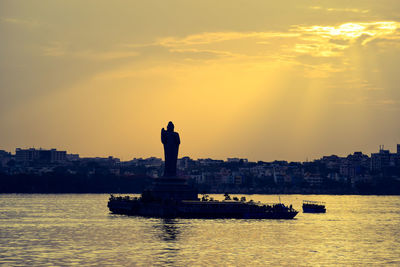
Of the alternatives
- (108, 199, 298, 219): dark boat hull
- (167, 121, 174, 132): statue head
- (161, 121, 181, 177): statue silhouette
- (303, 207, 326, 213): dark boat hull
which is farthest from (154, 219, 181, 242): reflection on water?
(303, 207, 326, 213): dark boat hull

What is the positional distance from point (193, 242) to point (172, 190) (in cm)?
4548

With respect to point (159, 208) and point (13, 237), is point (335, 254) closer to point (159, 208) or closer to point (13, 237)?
point (13, 237)

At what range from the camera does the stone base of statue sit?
14412 cm

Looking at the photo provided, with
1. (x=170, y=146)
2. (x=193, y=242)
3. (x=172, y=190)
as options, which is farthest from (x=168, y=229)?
(x=170, y=146)

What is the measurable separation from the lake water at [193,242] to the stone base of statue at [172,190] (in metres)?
6.31

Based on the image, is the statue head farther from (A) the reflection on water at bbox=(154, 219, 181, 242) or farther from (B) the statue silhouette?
(A) the reflection on water at bbox=(154, 219, 181, 242)

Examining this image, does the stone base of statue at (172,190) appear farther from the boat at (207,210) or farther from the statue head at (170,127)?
the statue head at (170,127)

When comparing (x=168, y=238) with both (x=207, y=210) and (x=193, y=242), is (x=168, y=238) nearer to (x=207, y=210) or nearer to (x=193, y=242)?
(x=193, y=242)

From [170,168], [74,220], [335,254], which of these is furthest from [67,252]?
[170,168]

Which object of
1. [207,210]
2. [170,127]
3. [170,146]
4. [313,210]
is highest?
[170,127]

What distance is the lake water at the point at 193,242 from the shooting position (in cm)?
8438

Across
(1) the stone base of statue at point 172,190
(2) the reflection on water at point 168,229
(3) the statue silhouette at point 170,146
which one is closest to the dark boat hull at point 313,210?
(1) the stone base of statue at point 172,190

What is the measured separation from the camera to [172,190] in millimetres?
144375

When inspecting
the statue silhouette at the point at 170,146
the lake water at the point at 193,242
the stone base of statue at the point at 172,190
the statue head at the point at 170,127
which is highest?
the statue head at the point at 170,127
